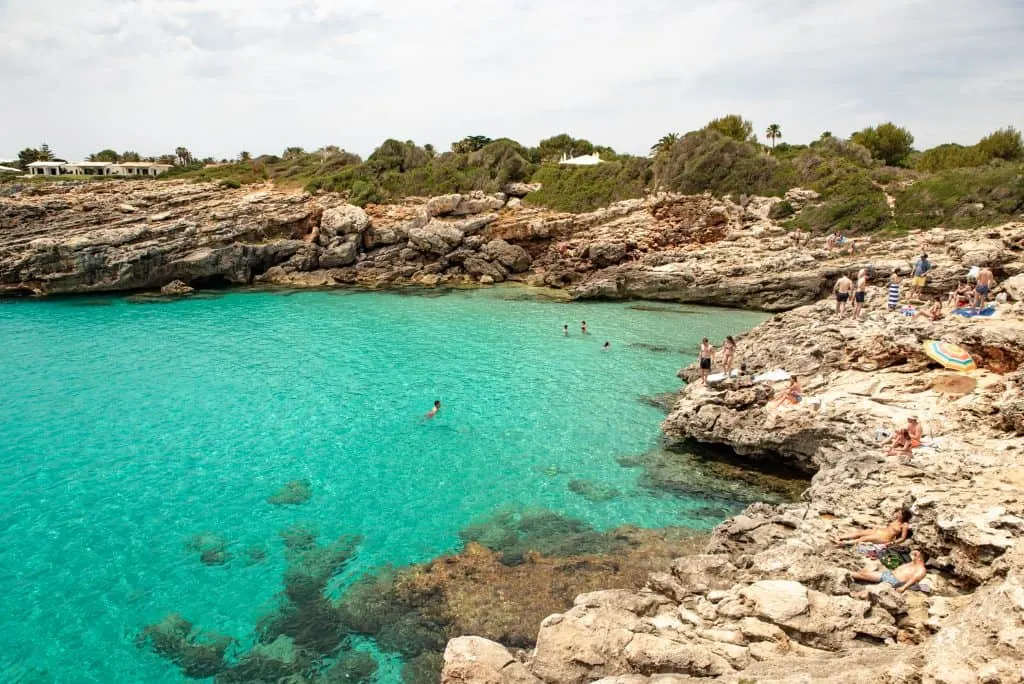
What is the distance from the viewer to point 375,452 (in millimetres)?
16062

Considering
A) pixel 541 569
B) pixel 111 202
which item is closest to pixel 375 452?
pixel 541 569

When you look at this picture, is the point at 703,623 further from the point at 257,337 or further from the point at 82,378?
the point at 257,337

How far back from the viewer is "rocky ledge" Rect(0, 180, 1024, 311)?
3631 cm

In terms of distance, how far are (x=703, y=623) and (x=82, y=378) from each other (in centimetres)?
2489

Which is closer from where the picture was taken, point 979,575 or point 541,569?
point 979,575

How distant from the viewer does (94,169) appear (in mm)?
76938

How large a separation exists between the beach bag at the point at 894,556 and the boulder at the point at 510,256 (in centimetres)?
3837

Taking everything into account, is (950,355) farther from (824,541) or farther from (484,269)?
(484,269)

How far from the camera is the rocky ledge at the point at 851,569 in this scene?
519cm

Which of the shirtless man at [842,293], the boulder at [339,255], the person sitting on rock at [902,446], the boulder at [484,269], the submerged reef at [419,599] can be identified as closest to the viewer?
the submerged reef at [419,599]

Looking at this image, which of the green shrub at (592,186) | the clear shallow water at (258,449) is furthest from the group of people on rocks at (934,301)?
the green shrub at (592,186)

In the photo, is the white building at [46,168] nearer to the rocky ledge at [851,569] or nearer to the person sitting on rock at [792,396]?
the person sitting on rock at [792,396]

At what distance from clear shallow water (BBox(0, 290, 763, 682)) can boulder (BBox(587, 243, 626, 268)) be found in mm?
11456

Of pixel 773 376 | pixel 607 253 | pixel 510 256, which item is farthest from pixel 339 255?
pixel 773 376
